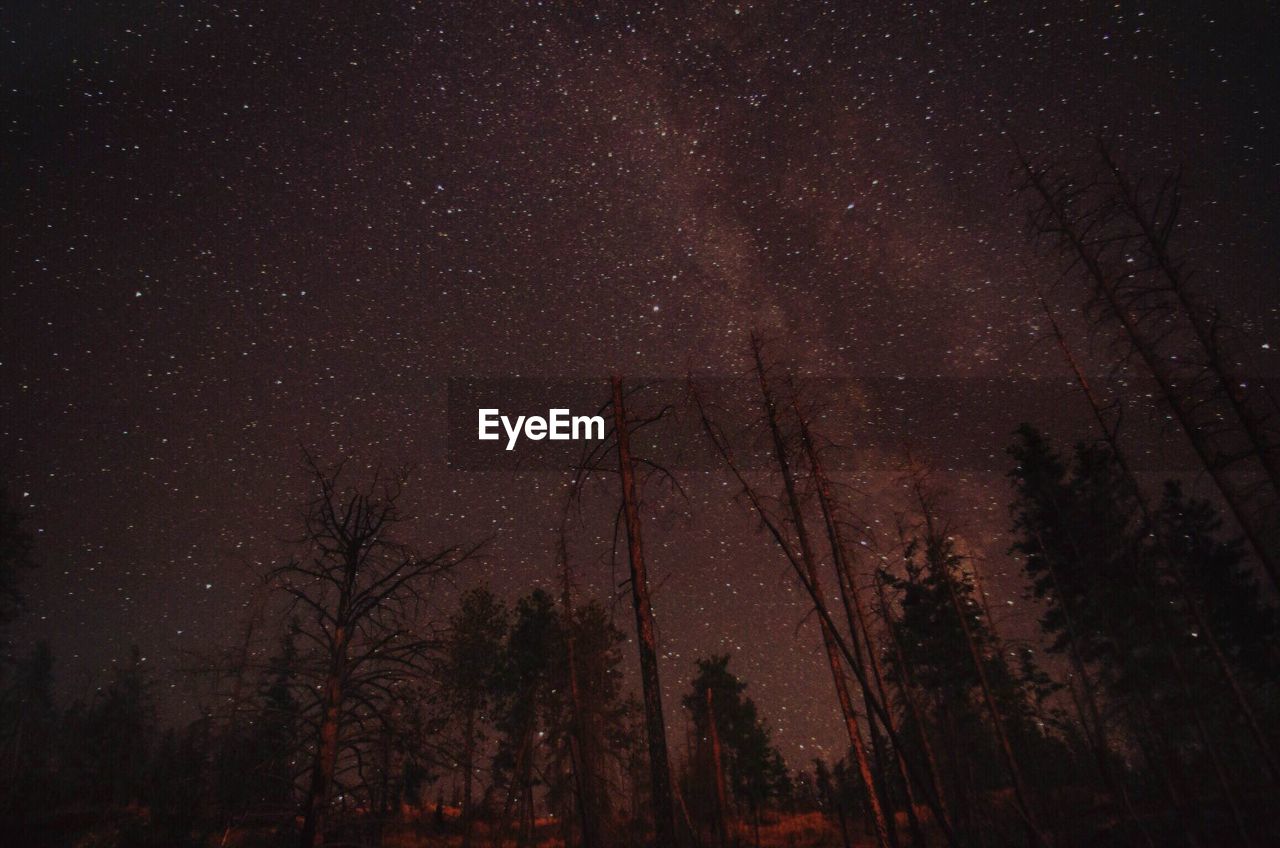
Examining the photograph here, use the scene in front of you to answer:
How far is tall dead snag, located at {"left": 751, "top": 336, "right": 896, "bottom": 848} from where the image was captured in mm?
11397

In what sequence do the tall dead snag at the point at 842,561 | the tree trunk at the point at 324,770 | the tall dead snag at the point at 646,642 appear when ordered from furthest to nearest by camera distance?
1. the tall dead snag at the point at 842,561
2. the tree trunk at the point at 324,770
3. the tall dead snag at the point at 646,642

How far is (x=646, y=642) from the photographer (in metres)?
7.78

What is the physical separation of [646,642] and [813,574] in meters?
7.43

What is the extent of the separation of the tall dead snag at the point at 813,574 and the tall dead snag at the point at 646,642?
455 centimetres

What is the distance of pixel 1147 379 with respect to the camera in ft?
41.3

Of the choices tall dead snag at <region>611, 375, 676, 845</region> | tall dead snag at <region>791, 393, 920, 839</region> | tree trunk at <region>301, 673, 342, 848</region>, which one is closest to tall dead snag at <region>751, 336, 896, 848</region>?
tall dead snag at <region>791, 393, 920, 839</region>

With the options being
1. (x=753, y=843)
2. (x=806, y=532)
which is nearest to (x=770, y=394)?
(x=806, y=532)

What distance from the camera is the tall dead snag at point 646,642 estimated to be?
6.60 m

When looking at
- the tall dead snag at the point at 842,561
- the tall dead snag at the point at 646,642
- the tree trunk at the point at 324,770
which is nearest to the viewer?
the tall dead snag at the point at 646,642

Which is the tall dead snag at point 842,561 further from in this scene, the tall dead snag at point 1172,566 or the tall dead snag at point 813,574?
the tall dead snag at point 1172,566

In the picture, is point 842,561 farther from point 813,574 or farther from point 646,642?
point 646,642

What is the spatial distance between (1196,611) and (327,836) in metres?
21.7

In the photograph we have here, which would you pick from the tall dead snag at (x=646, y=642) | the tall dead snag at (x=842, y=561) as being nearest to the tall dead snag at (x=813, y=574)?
the tall dead snag at (x=842, y=561)

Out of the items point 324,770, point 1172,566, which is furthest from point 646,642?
point 1172,566
